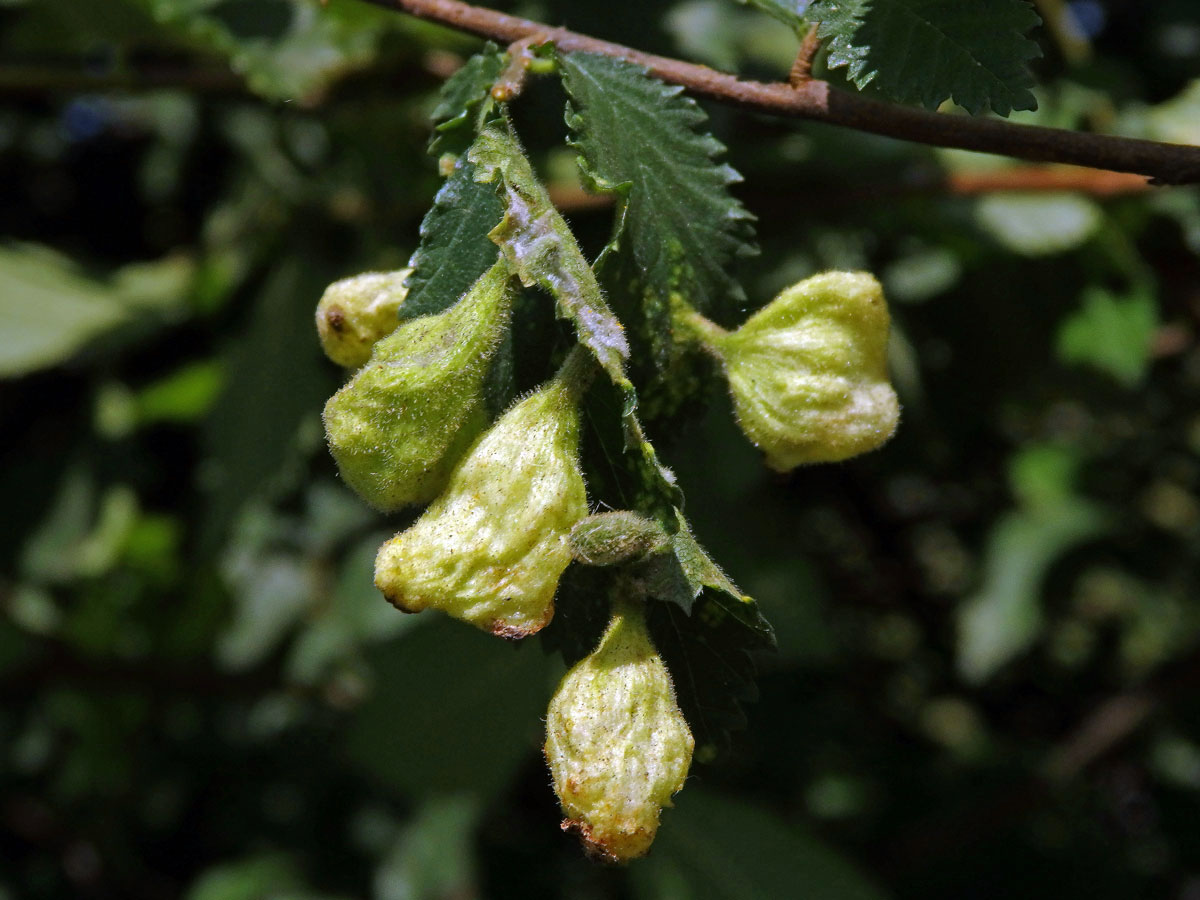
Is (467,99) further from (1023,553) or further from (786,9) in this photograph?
(1023,553)

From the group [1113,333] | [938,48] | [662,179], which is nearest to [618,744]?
[662,179]

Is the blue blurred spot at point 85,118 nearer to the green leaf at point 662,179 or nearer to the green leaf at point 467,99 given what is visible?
the green leaf at point 467,99

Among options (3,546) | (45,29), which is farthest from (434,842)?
(45,29)

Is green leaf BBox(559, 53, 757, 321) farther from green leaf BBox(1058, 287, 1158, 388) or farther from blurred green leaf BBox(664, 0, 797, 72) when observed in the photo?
green leaf BBox(1058, 287, 1158, 388)

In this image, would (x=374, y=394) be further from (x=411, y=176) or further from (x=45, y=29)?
(x=45, y=29)

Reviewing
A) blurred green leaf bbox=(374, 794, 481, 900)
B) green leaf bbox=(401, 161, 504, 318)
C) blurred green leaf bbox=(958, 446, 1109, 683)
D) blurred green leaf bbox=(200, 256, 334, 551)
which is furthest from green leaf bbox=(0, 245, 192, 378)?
blurred green leaf bbox=(958, 446, 1109, 683)

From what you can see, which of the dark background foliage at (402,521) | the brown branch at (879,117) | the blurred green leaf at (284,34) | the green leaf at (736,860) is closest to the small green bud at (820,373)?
the brown branch at (879,117)
